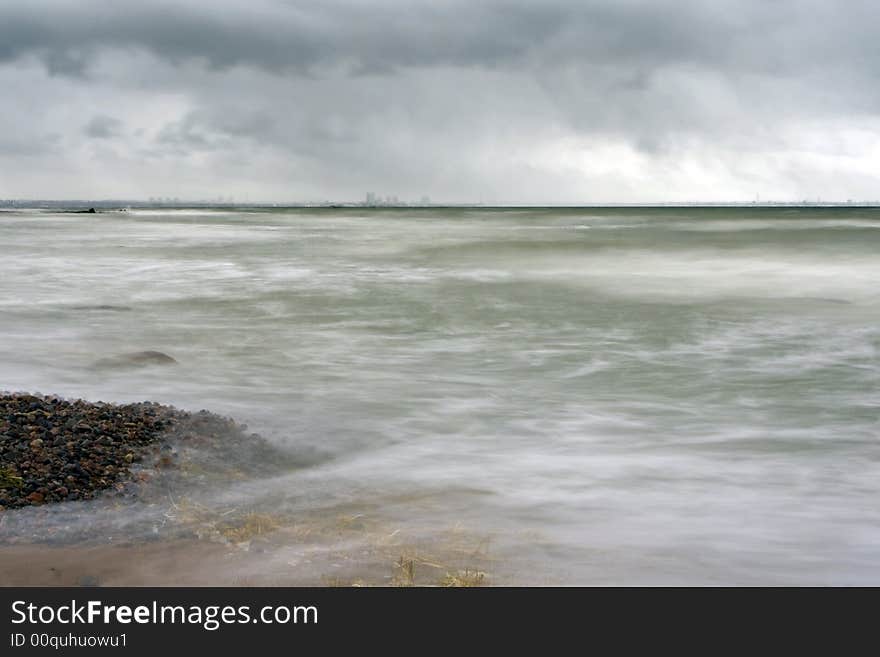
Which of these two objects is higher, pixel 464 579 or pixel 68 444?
pixel 68 444

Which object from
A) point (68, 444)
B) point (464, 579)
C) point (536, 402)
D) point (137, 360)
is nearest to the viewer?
point (464, 579)

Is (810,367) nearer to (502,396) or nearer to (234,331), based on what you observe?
(502,396)

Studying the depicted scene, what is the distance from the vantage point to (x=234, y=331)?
20641 mm

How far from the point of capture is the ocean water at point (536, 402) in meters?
6.84

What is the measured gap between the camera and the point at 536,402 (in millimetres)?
12648

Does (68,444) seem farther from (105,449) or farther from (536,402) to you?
(536,402)

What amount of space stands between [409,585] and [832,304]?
80.5ft

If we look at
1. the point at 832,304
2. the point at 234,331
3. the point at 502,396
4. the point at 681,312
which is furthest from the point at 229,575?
the point at 832,304

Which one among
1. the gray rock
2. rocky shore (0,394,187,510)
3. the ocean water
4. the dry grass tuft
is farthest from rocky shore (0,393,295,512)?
Answer: the gray rock

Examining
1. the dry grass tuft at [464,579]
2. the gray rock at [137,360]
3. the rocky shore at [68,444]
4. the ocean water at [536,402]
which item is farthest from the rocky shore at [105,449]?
the gray rock at [137,360]

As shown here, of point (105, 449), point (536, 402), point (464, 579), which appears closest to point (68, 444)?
point (105, 449)

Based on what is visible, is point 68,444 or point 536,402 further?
point 536,402

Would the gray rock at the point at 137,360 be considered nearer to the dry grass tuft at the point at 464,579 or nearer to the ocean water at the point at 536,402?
the ocean water at the point at 536,402

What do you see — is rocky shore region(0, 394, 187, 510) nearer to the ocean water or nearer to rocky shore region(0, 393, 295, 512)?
rocky shore region(0, 393, 295, 512)
